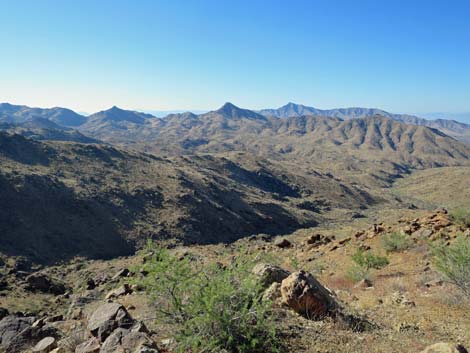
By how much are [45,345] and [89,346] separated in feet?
5.12

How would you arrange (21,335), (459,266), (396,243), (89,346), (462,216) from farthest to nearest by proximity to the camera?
(462,216) < (396,243) < (459,266) < (21,335) < (89,346)

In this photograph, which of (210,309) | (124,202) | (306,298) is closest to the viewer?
(210,309)

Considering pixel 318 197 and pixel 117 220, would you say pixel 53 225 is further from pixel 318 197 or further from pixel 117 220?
pixel 318 197

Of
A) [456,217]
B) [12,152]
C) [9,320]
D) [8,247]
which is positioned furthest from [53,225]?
[456,217]

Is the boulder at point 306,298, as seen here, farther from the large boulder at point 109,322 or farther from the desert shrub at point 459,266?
the desert shrub at point 459,266

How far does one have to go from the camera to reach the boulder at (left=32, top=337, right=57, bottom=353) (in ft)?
23.1

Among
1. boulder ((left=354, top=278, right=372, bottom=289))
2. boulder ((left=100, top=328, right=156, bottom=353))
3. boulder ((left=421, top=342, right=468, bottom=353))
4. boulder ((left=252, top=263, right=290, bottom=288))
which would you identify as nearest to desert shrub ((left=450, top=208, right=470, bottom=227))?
boulder ((left=354, top=278, right=372, bottom=289))

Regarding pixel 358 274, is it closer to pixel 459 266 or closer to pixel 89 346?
pixel 459 266

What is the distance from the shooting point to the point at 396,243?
57.7 feet

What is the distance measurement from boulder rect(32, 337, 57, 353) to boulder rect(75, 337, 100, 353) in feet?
3.33

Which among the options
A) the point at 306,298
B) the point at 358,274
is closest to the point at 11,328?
the point at 306,298

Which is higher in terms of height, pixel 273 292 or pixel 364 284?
pixel 273 292

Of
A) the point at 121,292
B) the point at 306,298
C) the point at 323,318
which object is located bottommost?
the point at 121,292

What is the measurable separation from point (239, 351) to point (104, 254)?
30038 mm
